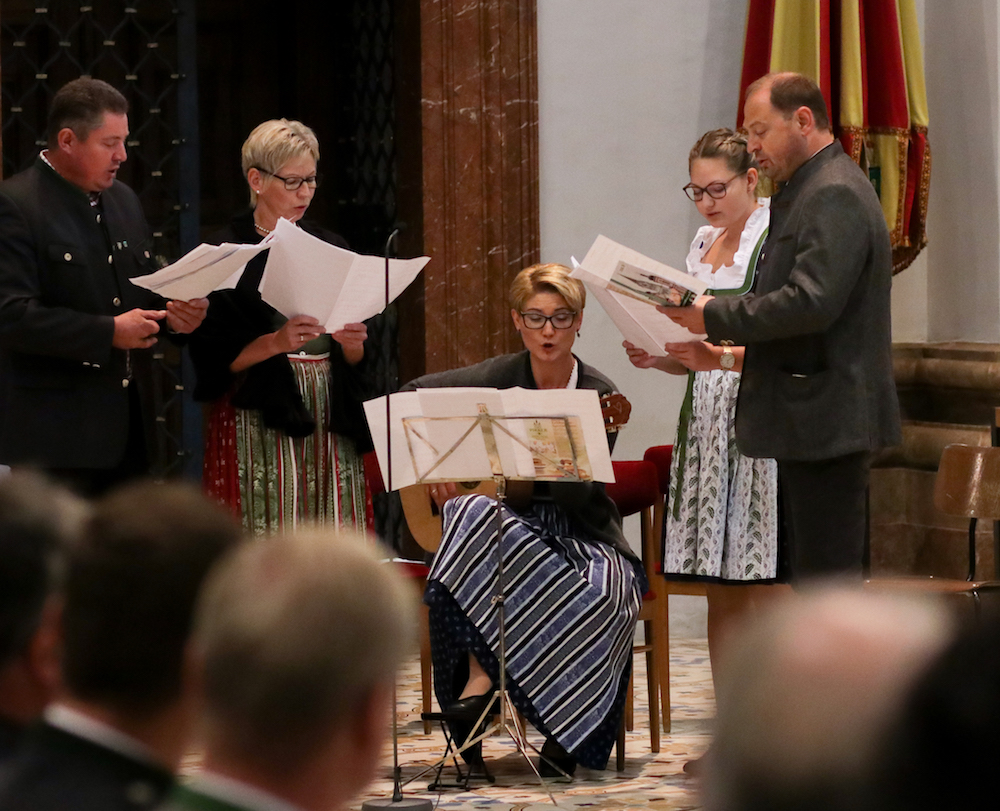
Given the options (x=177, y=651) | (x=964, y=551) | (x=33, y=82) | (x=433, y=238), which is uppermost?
(x=33, y=82)

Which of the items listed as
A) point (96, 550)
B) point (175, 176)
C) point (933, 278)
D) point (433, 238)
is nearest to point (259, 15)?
point (175, 176)

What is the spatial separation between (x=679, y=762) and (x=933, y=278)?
2916 mm

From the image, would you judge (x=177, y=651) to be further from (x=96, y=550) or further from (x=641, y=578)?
(x=641, y=578)

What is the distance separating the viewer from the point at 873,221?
160 inches

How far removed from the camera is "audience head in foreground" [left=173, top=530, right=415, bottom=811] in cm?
116

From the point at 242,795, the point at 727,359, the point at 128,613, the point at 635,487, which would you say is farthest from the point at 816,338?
the point at 242,795

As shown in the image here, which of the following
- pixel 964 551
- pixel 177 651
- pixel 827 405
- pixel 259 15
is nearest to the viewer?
pixel 177 651

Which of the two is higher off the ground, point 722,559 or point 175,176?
point 175,176

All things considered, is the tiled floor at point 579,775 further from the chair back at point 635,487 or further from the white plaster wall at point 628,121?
the white plaster wall at point 628,121

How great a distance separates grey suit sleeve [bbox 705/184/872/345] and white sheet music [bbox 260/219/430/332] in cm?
82

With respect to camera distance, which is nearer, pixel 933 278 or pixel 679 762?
pixel 679 762

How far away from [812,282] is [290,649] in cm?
298

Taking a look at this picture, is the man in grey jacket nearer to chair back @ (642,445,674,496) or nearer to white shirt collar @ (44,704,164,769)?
chair back @ (642,445,674,496)

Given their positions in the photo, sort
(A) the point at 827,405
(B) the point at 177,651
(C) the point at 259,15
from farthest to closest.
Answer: (C) the point at 259,15 < (A) the point at 827,405 < (B) the point at 177,651
